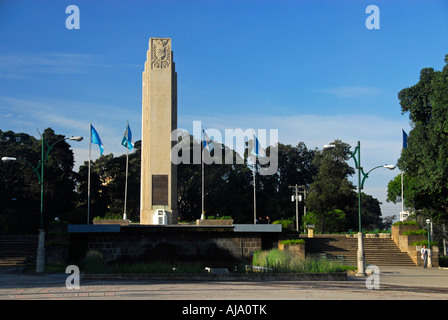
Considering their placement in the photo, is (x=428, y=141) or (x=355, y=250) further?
(x=355, y=250)

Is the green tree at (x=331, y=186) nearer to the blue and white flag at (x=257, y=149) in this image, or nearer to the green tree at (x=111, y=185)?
the blue and white flag at (x=257, y=149)

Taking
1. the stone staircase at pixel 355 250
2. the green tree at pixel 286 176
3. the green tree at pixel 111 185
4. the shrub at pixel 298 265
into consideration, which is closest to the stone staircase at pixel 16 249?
the shrub at pixel 298 265

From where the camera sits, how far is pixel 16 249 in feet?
127

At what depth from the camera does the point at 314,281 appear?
23984mm

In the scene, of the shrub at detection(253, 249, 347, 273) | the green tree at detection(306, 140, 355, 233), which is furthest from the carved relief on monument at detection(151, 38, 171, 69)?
the green tree at detection(306, 140, 355, 233)

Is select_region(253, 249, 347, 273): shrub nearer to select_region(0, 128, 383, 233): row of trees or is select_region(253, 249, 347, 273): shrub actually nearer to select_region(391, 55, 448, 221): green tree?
select_region(391, 55, 448, 221): green tree

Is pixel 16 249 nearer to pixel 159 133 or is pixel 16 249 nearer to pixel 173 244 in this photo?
pixel 173 244

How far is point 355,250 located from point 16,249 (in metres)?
25.9

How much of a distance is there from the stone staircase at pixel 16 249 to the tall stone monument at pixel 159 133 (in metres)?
8.53

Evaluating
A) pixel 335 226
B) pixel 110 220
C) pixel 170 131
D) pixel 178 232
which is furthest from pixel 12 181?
pixel 335 226

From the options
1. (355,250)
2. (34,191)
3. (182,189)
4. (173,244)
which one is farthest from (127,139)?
(182,189)

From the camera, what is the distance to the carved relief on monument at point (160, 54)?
42844mm

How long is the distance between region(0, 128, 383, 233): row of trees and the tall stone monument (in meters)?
21.9

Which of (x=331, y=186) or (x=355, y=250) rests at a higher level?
(x=331, y=186)
